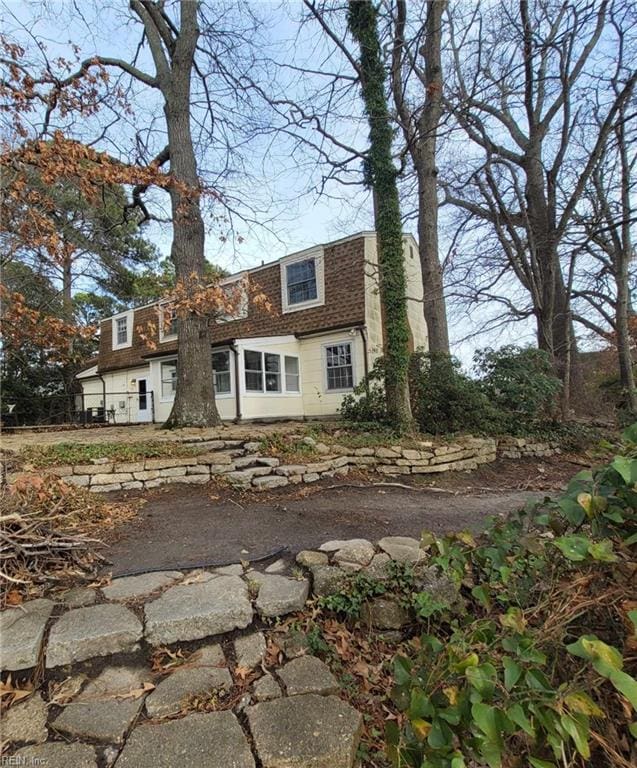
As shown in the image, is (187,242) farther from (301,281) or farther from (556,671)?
(556,671)

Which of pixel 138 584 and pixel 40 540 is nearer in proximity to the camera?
pixel 138 584

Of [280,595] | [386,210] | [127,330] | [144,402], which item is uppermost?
[127,330]

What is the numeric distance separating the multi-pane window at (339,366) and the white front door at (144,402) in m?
7.50

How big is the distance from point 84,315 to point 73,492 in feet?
66.5

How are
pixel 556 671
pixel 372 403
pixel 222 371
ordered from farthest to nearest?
pixel 222 371, pixel 372 403, pixel 556 671

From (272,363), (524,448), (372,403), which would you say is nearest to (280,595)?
(372,403)

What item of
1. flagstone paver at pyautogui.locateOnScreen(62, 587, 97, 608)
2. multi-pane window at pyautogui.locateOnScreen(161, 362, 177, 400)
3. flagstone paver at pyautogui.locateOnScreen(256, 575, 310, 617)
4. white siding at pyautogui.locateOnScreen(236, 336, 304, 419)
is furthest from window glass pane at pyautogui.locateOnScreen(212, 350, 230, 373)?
flagstone paver at pyautogui.locateOnScreen(256, 575, 310, 617)

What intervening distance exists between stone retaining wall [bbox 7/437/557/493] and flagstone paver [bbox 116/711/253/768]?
3.43 meters

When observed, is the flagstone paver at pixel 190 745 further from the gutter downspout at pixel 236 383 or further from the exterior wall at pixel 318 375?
the exterior wall at pixel 318 375

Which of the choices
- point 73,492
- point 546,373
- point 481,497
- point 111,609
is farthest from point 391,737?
point 546,373

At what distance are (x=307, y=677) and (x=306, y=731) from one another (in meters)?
0.32

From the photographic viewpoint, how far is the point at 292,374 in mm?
12414

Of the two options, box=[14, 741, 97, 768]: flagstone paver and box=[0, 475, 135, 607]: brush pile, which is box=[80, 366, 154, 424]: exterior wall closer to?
box=[0, 475, 135, 607]: brush pile

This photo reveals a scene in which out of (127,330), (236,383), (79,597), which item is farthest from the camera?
(127,330)
